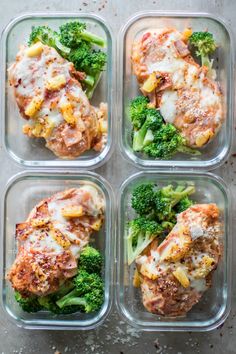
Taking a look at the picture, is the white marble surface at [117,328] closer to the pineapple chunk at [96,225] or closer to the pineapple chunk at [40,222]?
the pineapple chunk at [96,225]

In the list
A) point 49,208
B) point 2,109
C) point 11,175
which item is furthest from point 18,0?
point 49,208

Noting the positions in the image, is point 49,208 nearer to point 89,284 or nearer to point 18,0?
point 89,284

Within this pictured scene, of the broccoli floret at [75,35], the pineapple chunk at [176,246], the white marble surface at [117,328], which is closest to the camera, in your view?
the pineapple chunk at [176,246]

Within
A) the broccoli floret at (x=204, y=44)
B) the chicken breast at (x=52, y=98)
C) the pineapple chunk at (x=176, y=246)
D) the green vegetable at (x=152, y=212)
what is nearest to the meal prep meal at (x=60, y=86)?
the chicken breast at (x=52, y=98)

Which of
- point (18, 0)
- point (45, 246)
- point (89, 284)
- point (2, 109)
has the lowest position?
point (89, 284)

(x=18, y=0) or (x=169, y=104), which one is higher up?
(x=18, y=0)

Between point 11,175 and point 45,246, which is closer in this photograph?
point 45,246

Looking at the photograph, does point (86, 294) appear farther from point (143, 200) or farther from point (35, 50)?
point (35, 50)

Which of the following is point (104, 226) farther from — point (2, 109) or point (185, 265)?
point (2, 109)
